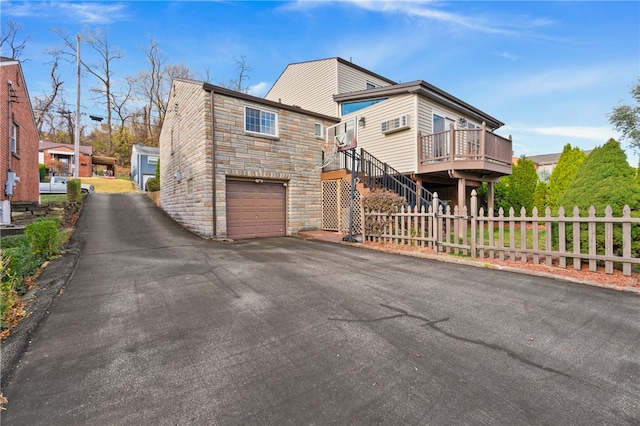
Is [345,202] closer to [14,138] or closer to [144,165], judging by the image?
[14,138]

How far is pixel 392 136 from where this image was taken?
12625 millimetres

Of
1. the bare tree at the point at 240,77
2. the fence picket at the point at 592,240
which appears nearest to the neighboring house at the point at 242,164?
the fence picket at the point at 592,240

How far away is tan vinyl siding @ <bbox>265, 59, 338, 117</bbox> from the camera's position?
16.8m

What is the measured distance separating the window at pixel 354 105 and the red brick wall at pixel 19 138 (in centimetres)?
1357

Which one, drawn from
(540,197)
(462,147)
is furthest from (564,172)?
(462,147)

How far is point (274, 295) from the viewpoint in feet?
13.7

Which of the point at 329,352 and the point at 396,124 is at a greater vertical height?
the point at 396,124

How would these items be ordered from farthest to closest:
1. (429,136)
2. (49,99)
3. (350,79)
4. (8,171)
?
(49,99) → (350,79) → (429,136) → (8,171)

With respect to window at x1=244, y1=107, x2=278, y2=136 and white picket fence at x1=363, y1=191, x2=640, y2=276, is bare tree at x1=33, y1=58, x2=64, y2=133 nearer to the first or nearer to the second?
window at x1=244, y1=107, x2=278, y2=136

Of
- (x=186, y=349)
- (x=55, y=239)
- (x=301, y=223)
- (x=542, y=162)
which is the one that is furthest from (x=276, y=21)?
(x=542, y=162)

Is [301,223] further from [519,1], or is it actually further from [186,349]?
[519,1]

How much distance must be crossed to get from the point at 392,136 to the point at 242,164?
260 inches

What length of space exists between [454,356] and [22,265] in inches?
235

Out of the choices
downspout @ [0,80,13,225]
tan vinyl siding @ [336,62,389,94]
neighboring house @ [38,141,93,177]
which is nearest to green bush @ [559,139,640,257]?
tan vinyl siding @ [336,62,389,94]
